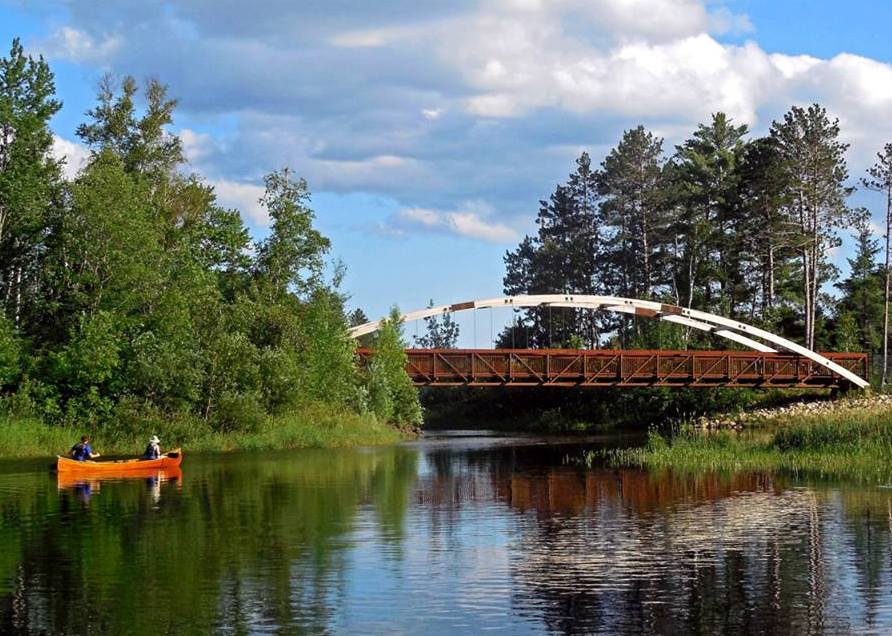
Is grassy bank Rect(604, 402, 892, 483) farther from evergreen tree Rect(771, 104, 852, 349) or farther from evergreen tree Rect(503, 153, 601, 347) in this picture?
evergreen tree Rect(503, 153, 601, 347)

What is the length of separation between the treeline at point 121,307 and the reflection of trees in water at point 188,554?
56.4 feet

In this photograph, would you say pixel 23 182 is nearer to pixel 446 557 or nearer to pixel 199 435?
pixel 199 435

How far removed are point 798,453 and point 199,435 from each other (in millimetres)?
26318

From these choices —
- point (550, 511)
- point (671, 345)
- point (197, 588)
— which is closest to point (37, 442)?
point (550, 511)

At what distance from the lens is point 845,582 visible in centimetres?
1844

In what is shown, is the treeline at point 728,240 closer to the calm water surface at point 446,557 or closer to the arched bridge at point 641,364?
the arched bridge at point 641,364

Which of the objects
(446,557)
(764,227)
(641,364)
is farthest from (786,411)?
(446,557)

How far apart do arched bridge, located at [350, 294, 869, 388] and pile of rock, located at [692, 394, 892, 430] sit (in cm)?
178

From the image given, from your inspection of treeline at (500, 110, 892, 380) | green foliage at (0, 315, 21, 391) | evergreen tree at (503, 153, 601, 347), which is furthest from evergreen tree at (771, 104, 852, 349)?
green foliage at (0, 315, 21, 391)

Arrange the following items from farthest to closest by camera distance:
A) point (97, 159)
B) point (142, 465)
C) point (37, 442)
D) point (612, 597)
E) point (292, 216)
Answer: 1. point (292, 216)
2. point (97, 159)
3. point (37, 442)
4. point (142, 465)
5. point (612, 597)

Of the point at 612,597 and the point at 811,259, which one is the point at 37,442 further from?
the point at 811,259

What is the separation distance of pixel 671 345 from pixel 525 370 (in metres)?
17.3

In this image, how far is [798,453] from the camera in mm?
41094

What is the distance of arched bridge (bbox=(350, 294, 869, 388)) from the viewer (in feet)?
244
